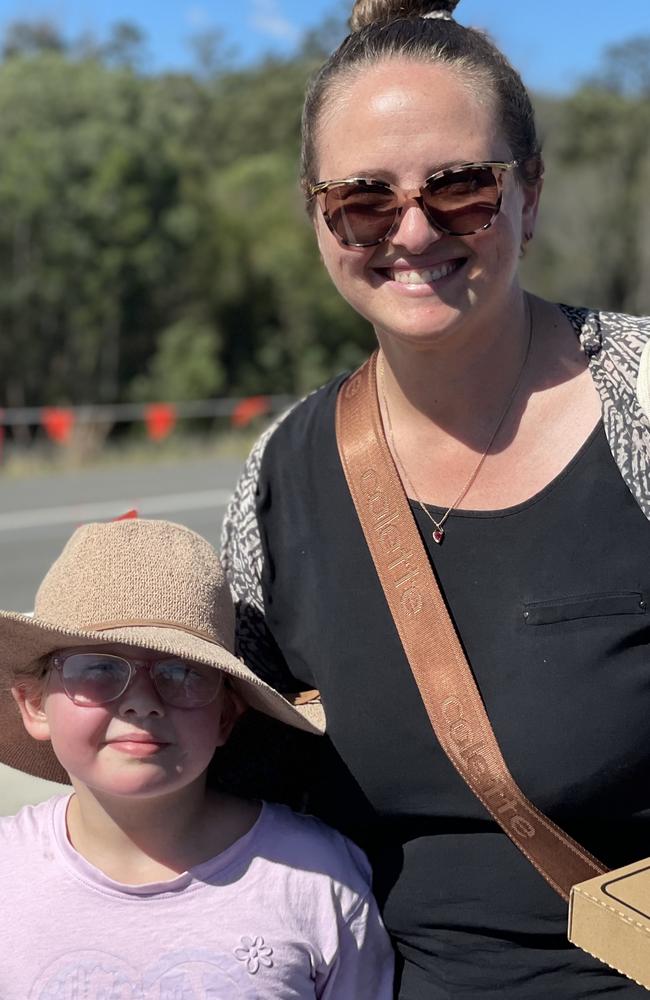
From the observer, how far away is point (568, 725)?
1.95 m

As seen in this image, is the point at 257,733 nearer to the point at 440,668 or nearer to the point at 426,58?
the point at 440,668

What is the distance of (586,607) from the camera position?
1977 millimetres

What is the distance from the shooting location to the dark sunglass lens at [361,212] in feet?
6.93

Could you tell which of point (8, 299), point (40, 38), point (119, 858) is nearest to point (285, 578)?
point (119, 858)

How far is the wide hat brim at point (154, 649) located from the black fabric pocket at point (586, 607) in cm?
42

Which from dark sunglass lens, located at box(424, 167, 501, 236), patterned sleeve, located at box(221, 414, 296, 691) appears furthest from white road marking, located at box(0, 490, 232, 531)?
dark sunglass lens, located at box(424, 167, 501, 236)

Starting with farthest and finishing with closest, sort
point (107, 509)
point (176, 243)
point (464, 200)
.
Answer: point (176, 243) < point (107, 509) < point (464, 200)

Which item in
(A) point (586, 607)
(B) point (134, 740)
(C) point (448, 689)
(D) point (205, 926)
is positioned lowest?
(D) point (205, 926)

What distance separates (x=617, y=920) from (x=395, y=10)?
1545 millimetres

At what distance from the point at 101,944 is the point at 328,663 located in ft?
1.87

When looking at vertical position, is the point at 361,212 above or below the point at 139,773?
above

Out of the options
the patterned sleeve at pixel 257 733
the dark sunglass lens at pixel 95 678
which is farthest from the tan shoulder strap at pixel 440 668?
→ the dark sunglass lens at pixel 95 678

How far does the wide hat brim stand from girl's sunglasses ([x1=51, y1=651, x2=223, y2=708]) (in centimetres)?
3

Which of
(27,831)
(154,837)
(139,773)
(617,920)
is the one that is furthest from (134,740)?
(617,920)
